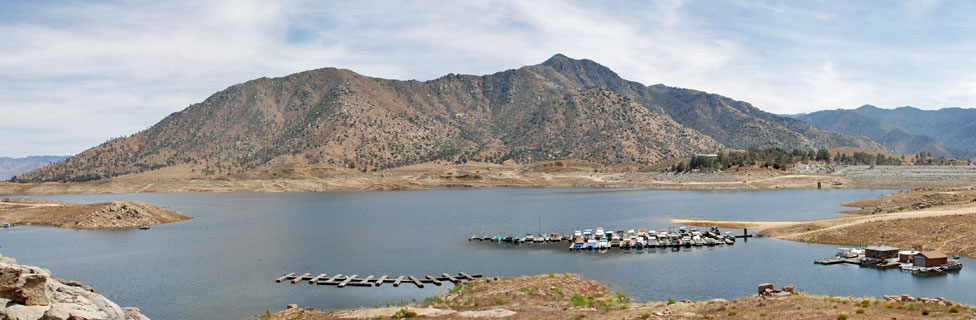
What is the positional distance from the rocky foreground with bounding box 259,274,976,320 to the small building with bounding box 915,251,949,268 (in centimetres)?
1900

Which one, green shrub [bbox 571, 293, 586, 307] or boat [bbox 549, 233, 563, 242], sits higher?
boat [bbox 549, 233, 563, 242]

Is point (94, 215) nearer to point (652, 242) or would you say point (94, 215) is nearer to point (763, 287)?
point (652, 242)

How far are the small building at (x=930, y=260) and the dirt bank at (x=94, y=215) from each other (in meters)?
92.8

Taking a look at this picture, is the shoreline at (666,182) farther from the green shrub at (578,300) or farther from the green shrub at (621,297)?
the green shrub at (578,300)

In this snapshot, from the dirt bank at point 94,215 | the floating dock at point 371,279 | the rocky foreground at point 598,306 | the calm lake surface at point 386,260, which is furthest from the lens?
the dirt bank at point 94,215

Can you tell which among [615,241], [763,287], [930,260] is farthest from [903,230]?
[763,287]

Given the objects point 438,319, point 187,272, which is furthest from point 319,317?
point 187,272

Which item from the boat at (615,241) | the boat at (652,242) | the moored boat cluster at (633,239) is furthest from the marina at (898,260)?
the boat at (615,241)

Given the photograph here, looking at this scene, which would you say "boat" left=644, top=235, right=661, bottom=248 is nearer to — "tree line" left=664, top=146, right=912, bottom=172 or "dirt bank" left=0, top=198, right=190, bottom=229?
"dirt bank" left=0, top=198, right=190, bottom=229

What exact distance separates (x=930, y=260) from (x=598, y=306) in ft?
94.6

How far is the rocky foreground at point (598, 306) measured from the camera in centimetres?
2598

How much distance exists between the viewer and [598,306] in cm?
3309

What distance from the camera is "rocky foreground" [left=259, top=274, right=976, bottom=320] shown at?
1023 inches

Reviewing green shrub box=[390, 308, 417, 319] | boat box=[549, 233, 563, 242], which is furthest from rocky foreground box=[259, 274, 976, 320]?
boat box=[549, 233, 563, 242]
